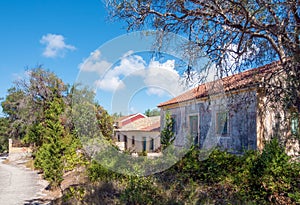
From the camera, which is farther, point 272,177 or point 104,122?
point 104,122

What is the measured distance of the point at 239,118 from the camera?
1034cm

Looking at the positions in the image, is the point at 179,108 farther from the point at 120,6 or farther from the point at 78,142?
the point at 120,6

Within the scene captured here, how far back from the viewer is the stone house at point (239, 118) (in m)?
7.98

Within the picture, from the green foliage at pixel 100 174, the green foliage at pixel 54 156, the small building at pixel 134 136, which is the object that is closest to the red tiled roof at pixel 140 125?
the small building at pixel 134 136

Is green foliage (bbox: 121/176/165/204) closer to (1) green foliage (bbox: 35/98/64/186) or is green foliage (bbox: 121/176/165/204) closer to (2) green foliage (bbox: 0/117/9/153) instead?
(1) green foliage (bbox: 35/98/64/186)

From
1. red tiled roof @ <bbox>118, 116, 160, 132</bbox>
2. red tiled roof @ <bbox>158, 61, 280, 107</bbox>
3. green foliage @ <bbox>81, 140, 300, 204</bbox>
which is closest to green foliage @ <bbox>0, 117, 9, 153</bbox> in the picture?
red tiled roof @ <bbox>118, 116, 160, 132</bbox>

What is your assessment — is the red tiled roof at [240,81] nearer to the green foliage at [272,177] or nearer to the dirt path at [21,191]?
the green foliage at [272,177]

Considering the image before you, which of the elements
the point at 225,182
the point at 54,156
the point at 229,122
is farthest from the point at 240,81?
the point at 54,156

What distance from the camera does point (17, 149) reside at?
19.7 metres

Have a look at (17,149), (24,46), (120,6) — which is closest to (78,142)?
(24,46)

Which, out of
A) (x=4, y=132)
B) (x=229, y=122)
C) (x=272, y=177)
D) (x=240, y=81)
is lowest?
(x=272, y=177)

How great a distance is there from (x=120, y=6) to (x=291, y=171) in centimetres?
467

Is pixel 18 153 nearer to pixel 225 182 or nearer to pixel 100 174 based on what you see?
pixel 100 174

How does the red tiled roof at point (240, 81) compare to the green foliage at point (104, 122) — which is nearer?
the red tiled roof at point (240, 81)
